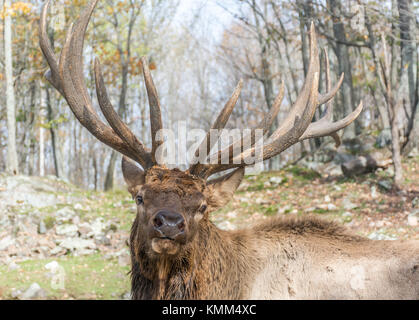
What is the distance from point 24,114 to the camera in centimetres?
2488

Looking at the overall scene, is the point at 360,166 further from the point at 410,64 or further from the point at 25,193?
the point at 25,193

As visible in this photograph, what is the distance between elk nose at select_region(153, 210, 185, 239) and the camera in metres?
3.36

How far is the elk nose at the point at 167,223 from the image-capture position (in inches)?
132

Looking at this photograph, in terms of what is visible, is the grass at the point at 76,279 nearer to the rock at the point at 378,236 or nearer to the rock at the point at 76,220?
the rock at the point at 76,220

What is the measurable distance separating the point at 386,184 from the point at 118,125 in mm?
8708

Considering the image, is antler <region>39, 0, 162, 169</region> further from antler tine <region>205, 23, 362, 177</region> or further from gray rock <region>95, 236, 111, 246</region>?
gray rock <region>95, 236, 111, 246</region>

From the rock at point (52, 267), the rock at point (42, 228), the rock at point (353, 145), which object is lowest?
the rock at point (52, 267)

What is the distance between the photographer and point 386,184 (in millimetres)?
11148

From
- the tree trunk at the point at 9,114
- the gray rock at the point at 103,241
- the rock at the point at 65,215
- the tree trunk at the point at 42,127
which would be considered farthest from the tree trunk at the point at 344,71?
the tree trunk at the point at 42,127

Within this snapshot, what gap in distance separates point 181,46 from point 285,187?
2417cm

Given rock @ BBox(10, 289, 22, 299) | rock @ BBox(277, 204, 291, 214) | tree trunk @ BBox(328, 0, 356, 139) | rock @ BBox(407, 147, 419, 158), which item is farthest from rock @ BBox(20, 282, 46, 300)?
tree trunk @ BBox(328, 0, 356, 139)

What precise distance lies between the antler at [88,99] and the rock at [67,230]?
627 cm
